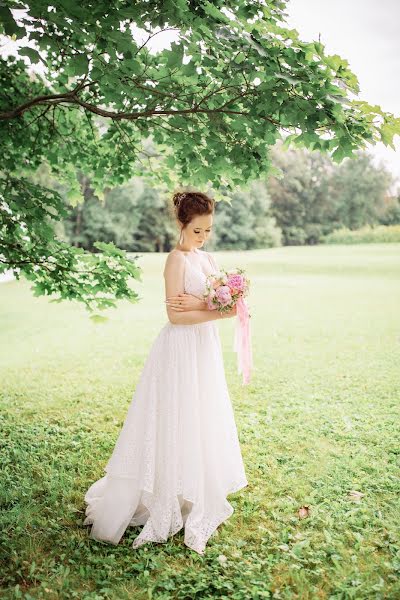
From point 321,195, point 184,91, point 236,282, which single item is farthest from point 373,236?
point 236,282

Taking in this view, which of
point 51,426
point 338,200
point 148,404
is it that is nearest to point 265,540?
point 148,404

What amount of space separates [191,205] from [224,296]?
765 millimetres

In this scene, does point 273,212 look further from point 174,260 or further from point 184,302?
point 184,302

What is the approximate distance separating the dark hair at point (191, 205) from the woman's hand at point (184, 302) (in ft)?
1.98

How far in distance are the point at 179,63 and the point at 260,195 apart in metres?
47.8

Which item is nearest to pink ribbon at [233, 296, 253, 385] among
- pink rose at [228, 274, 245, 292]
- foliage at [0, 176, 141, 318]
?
pink rose at [228, 274, 245, 292]

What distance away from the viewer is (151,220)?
157 ft

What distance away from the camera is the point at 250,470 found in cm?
475

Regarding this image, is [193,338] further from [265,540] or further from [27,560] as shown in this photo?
[27,560]

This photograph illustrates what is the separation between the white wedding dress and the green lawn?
0.53 ft

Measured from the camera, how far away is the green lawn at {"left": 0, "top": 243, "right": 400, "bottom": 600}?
3.21 metres

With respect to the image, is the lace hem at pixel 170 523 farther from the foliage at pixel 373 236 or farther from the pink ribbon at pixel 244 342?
the foliage at pixel 373 236

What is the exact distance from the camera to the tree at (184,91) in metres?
3.21

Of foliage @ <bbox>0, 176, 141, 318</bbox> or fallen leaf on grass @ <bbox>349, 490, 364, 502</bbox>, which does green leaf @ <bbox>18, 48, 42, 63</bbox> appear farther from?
fallen leaf on grass @ <bbox>349, 490, 364, 502</bbox>
